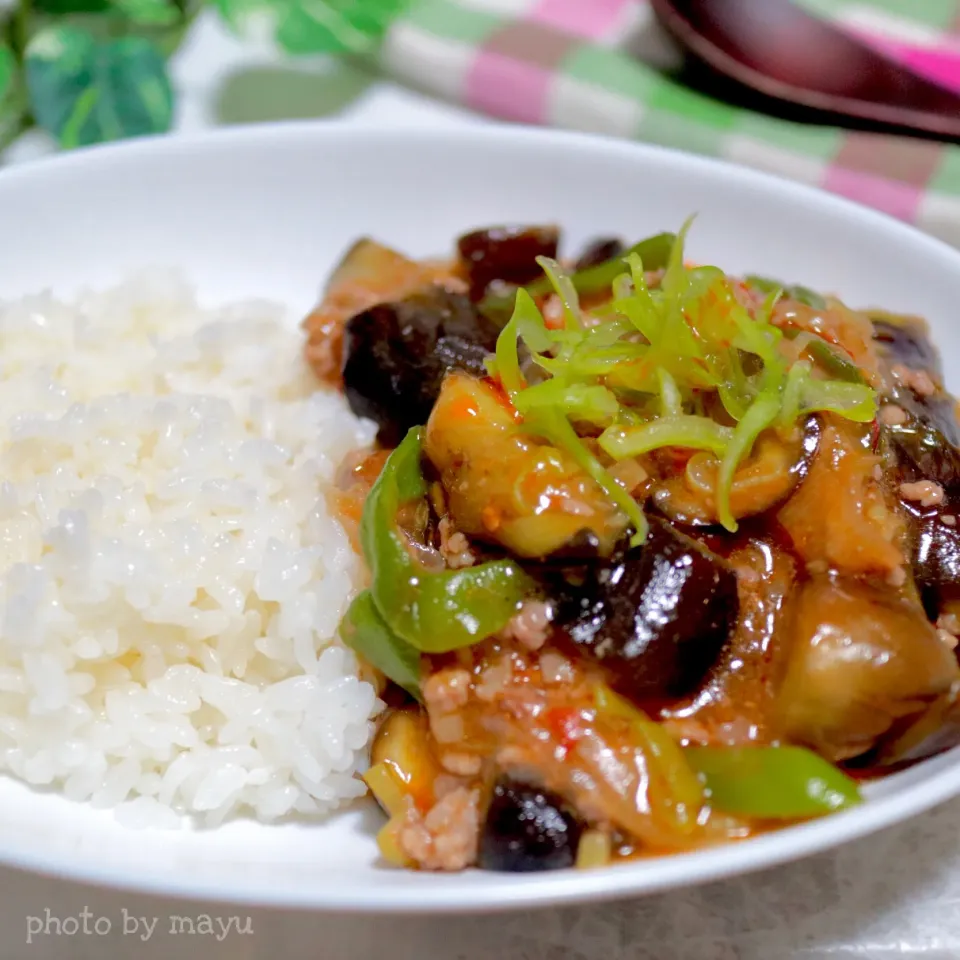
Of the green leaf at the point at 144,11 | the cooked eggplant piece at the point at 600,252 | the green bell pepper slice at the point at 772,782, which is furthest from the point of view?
the green leaf at the point at 144,11

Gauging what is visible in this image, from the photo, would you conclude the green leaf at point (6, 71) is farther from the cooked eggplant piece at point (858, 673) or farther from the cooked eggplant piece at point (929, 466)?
the cooked eggplant piece at point (858, 673)

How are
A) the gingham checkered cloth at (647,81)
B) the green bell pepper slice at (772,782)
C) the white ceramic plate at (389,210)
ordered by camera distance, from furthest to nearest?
the gingham checkered cloth at (647,81)
the white ceramic plate at (389,210)
the green bell pepper slice at (772,782)

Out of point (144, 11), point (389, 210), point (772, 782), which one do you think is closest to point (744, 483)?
point (772, 782)

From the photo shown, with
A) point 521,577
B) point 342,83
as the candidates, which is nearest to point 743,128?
point 342,83

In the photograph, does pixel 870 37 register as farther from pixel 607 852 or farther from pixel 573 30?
pixel 607 852

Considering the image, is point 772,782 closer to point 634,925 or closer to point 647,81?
point 634,925

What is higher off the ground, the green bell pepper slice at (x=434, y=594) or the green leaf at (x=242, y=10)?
the green leaf at (x=242, y=10)

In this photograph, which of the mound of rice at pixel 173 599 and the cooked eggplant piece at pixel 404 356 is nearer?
the mound of rice at pixel 173 599

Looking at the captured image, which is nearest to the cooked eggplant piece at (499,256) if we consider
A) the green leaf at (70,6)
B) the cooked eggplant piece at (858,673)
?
the cooked eggplant piece at (858,673)
